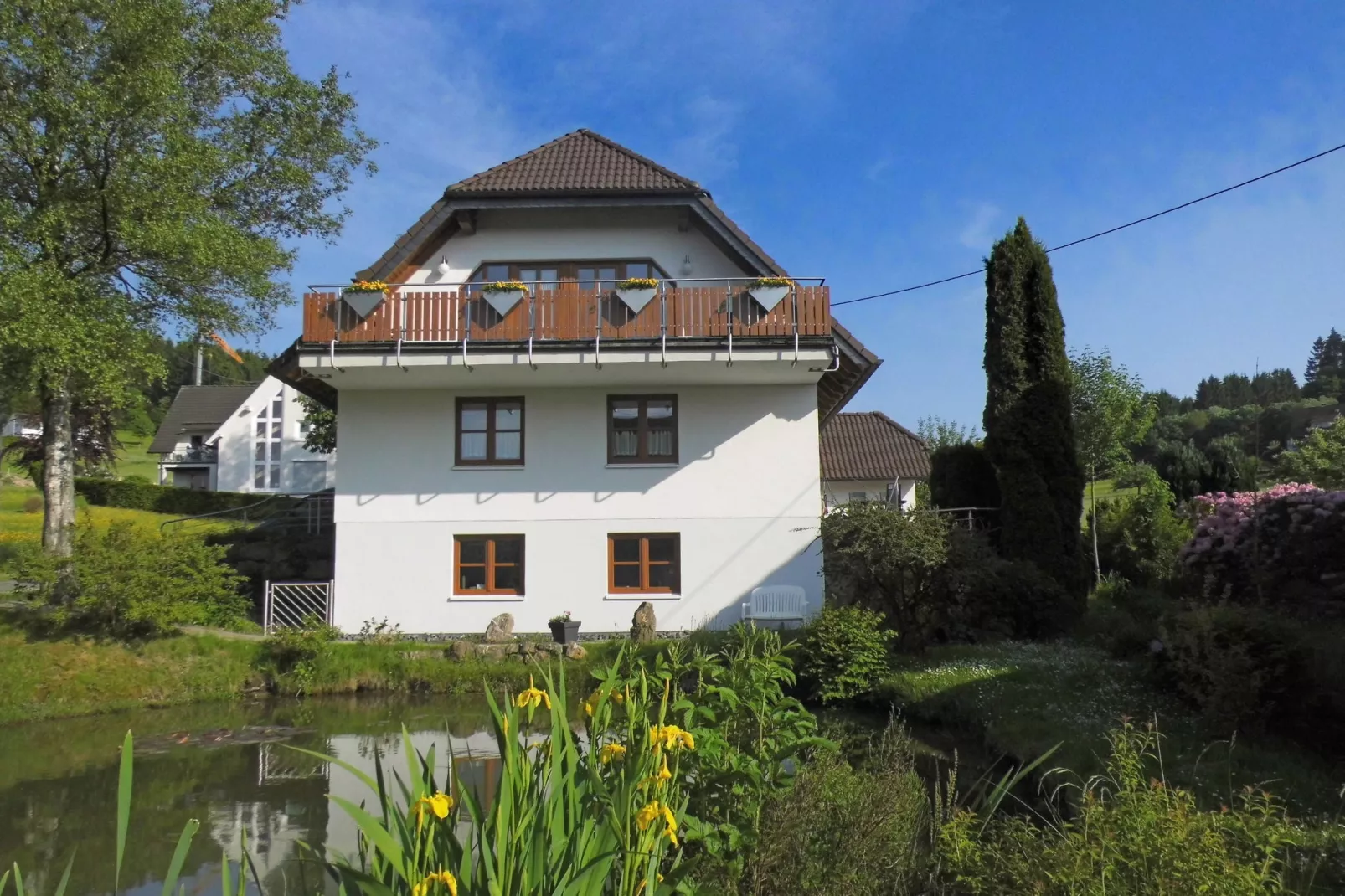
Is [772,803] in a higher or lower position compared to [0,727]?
higher

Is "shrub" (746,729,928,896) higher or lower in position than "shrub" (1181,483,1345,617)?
lower

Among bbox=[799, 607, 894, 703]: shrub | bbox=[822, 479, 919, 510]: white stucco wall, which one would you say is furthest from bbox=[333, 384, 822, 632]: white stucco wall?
bbox=[822, 479, 919, 510]: white stucco wall

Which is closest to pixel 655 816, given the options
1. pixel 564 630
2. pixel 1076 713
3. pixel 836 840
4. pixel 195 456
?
pixel 836 840

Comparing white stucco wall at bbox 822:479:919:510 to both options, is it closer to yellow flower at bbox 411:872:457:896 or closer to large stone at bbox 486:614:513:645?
large stone at bbox 486:614:513:645

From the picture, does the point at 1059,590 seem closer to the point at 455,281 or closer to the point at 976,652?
the point at 976,652

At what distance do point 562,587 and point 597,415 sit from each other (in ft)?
10.7

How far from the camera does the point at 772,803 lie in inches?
161

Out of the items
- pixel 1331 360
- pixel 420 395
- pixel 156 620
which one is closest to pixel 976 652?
pixel 420 395

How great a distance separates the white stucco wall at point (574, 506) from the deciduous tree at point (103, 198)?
410 centimetres

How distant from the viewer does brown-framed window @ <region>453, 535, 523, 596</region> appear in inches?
671

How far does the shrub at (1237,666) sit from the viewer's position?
812 centimetres

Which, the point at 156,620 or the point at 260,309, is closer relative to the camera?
the point at 156,620

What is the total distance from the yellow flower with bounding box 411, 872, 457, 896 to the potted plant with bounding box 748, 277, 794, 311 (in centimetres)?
1430

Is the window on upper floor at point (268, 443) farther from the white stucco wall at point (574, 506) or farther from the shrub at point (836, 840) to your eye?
the shrub at point (836, 840)
